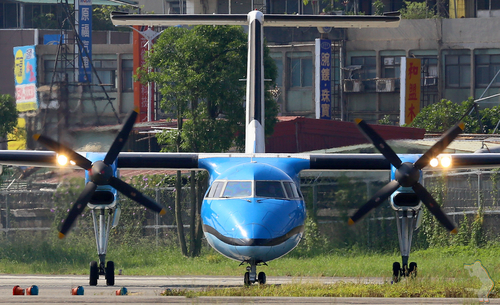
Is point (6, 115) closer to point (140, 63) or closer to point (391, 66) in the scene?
point (140, 63)

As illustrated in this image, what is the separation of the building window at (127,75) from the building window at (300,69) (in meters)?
13.0

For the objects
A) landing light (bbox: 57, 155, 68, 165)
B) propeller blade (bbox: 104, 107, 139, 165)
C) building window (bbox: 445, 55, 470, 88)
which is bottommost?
landing light (bbox: 57, 155, 68, 165)

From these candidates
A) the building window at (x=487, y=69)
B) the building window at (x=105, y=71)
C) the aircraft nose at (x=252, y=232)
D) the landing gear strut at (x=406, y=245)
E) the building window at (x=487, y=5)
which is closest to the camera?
the aircraft nose at (x=252, y=232)

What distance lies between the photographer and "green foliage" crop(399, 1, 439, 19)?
5366cm

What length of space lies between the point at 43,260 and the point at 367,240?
12.1m

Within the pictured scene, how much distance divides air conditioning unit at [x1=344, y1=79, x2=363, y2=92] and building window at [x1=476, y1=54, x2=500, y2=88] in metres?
7.90

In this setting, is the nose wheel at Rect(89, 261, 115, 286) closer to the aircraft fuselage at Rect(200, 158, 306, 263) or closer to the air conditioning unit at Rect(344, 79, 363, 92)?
the aircraft fuselage at Rect(200, 158, 306, 263)

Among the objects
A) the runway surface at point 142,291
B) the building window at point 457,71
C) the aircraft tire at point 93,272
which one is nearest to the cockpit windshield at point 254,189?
the runway surface at point 142,291

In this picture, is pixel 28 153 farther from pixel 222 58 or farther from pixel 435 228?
pixel 435 228

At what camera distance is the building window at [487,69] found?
4880cm

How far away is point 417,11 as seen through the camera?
180 feet

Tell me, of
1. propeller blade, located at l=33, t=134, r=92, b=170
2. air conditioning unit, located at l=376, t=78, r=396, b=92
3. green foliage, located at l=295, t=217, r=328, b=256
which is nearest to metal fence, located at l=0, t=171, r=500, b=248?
green foliage, located at l=295, t=217, r=328, b=256

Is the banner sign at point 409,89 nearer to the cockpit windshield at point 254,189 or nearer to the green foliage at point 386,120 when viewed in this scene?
the green foliage at point 386,120

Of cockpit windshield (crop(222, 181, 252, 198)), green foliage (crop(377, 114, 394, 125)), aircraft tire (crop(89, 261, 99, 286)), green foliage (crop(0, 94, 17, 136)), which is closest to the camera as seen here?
cockpit windshield (crop(222, 181, 252, 198))
